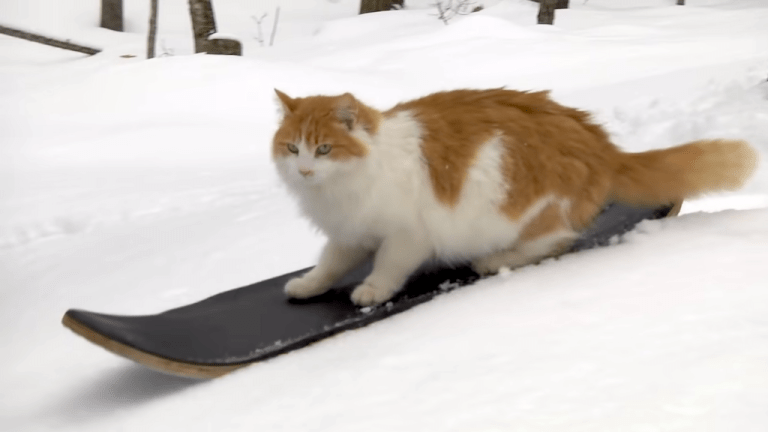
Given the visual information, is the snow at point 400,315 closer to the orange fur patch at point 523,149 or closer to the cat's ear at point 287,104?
the orange fur patch at point 523,149

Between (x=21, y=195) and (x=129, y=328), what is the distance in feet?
4.79

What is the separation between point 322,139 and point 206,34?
3.08 metres

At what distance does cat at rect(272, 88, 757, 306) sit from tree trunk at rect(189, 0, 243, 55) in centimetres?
281

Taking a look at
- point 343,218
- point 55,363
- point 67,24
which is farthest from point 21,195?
point 67,24

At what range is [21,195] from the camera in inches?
92.2

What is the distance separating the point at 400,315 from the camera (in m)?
1.25

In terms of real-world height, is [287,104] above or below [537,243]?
above

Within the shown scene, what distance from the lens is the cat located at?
4.13ft

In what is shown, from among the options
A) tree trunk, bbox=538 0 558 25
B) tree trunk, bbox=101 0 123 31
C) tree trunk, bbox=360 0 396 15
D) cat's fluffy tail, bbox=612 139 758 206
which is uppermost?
tree trunk, bbox=538 0 558 25

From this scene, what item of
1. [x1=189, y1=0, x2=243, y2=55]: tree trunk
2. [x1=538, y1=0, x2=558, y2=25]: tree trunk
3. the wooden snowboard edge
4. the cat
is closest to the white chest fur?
the cat

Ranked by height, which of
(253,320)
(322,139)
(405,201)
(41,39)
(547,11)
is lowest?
(253,320)

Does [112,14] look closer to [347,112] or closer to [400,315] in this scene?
[347,112]

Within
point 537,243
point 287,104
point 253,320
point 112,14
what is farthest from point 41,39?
point 537,243

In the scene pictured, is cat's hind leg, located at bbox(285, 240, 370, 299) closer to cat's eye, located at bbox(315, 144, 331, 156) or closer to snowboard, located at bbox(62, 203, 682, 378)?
snowboard, located at bbox(62, 203, 682, 378)
